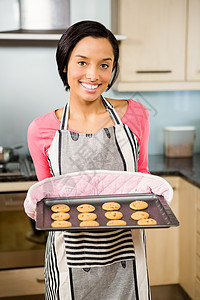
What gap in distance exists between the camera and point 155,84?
2.81 metres

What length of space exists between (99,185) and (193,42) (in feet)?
5.20

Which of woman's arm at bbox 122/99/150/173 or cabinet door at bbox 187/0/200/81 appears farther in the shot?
cabinet door at bbox 187/0/200/81

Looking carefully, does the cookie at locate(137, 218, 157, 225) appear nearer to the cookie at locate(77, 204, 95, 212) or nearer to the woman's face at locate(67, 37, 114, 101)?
→ the cookie at locate(77, 204, 95, 212)

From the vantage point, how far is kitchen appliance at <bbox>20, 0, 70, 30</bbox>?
2.73 m

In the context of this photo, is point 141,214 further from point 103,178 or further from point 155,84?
point 155,84

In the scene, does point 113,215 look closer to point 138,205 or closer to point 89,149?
point 138,205

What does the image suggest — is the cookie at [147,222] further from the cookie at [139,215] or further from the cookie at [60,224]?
the cookie at [60,224]

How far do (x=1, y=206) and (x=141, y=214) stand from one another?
4.61 feet

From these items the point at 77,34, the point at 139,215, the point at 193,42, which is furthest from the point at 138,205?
the point at 193,42

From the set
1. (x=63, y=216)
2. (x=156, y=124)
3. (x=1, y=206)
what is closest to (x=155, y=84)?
(x=156, y=124)

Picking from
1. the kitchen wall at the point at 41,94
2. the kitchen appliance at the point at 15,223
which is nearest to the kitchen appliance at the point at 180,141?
the kitchen wall at the point at 41,94

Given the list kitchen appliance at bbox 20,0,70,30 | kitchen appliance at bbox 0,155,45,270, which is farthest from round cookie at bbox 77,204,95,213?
kitchen appliance at bbox 20,0,70,30

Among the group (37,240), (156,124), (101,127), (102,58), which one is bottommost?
(37,240)

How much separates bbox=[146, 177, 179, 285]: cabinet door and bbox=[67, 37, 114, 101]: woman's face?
138cm
